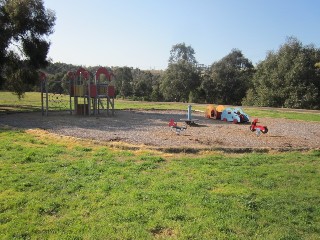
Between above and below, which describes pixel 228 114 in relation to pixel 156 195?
above

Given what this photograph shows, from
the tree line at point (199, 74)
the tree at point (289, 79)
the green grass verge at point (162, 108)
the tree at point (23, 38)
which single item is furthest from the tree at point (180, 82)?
the tree at point (23, 38)

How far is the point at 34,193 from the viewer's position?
6062 mm

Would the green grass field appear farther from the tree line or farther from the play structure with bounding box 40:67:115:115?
the tree line

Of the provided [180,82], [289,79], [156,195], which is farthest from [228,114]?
[180,82]

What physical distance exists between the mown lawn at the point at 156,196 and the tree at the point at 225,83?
40.3 m

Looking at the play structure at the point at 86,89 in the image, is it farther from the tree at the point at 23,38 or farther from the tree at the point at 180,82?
the tree at the point at 180,82

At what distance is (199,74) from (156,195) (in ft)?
164

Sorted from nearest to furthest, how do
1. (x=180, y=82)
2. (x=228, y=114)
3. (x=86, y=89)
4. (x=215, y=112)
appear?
(x=228, y=114), (x=215, y=112), (x=86, y=89), (x=180, y=82)

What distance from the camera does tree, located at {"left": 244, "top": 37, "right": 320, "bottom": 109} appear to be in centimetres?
3866

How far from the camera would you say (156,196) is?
5934mm

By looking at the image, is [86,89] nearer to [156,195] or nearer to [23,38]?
[23,38]

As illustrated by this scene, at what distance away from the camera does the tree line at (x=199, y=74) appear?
79.0 feet

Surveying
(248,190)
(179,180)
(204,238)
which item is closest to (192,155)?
(179,180)

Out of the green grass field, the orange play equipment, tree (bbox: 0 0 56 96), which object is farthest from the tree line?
the green grass field
